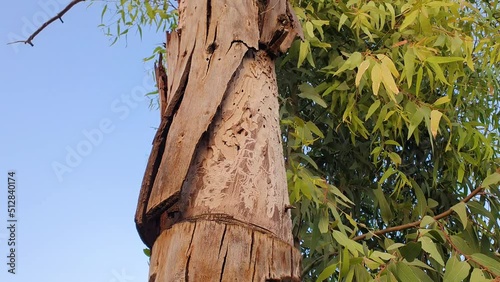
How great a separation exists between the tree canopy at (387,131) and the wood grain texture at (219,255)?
0.39 meters

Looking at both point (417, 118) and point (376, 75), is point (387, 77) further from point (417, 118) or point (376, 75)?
point (417, 118)

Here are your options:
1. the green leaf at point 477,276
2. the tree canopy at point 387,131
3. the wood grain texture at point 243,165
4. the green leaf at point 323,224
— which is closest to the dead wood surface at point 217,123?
the wood grain texture at point 243,165

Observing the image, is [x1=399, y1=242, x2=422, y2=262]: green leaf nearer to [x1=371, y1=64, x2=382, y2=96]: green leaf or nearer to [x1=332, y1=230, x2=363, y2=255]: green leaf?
[x1=332, y1=230, x2=363, y2=255]: green leaf

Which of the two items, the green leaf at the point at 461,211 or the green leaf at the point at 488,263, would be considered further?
the green leaf at the point at 461,211

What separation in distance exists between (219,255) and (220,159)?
0.17 metres

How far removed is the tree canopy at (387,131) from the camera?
1.57 m

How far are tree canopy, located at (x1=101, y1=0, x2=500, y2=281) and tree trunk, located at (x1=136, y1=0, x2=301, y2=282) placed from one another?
344 mm

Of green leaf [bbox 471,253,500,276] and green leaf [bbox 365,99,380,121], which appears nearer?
green leaf [bbox 471,253,500,276]

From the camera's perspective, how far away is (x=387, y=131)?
2.11 meters

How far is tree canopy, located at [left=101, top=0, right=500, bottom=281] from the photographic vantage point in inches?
61.7

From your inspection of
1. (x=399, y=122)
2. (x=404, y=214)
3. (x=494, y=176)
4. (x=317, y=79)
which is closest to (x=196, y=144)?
(x=494, y=176)

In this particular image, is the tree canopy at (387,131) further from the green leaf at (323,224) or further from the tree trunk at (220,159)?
the tree trunk at (220,159)

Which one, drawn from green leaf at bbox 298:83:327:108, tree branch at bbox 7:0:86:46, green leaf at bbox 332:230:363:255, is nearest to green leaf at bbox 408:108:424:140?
green leaf at bbox 298:83:327:108

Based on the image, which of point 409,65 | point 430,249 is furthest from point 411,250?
point 409,65
